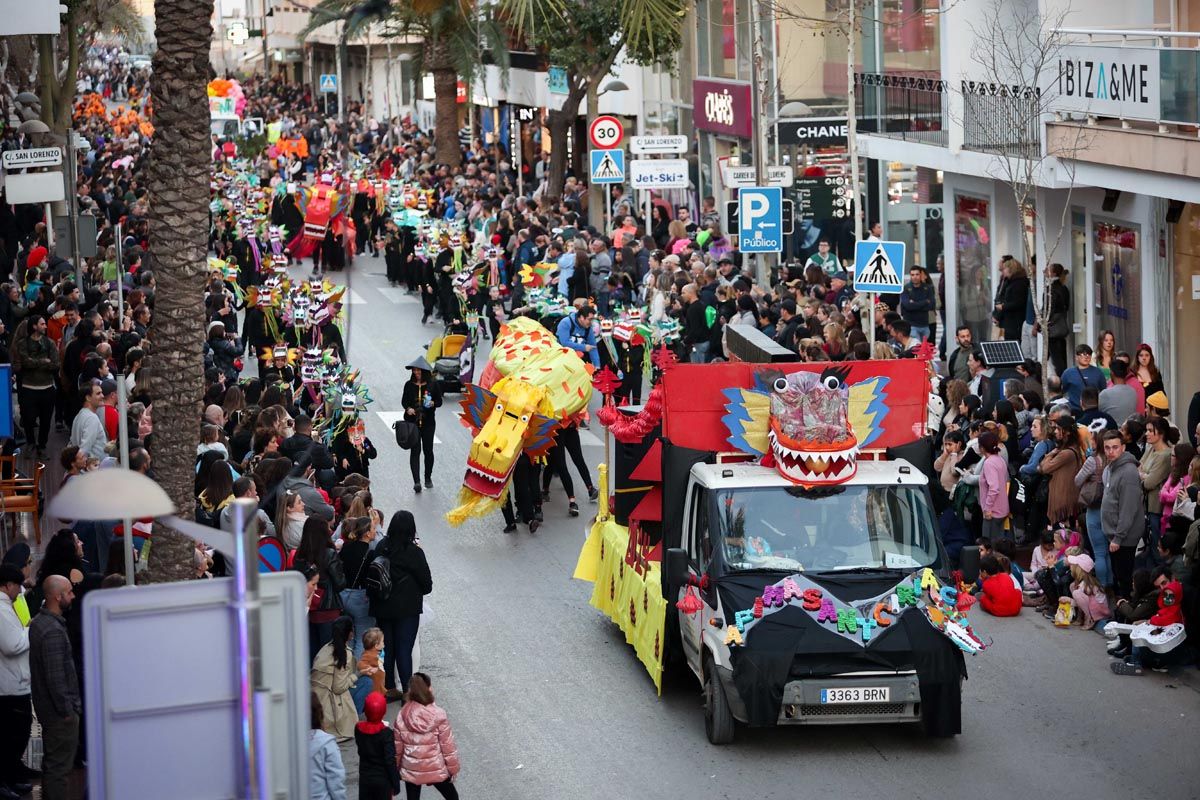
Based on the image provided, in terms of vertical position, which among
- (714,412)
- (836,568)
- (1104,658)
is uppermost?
(714,412)

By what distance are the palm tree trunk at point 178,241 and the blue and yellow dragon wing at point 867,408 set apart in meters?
4.57

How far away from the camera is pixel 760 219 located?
26.1 m

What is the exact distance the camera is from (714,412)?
44.2ft

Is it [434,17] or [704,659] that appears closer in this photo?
[704,659]

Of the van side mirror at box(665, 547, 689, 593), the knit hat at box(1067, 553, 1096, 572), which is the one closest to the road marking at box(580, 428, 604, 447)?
the knit hat at box(1067, 553, 1096, 572)

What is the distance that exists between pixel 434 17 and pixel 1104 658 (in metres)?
35.4

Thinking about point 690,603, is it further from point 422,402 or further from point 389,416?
point 389,416

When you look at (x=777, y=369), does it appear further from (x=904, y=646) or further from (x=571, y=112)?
(x=571, y=112)

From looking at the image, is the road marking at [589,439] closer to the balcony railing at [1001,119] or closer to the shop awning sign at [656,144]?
the balcony railing at [1001,119]

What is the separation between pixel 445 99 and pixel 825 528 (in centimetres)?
3980

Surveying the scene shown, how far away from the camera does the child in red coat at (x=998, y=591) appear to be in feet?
53.7

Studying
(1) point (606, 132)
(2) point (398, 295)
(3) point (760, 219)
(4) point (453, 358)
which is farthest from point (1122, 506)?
(2) point (398, 295)

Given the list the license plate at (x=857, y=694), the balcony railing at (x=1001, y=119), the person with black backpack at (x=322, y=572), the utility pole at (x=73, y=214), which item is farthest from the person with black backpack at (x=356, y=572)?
the utility pole at (x=73, y=214)

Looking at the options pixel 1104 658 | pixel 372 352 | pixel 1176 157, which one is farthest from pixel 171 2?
pixel 372 352
